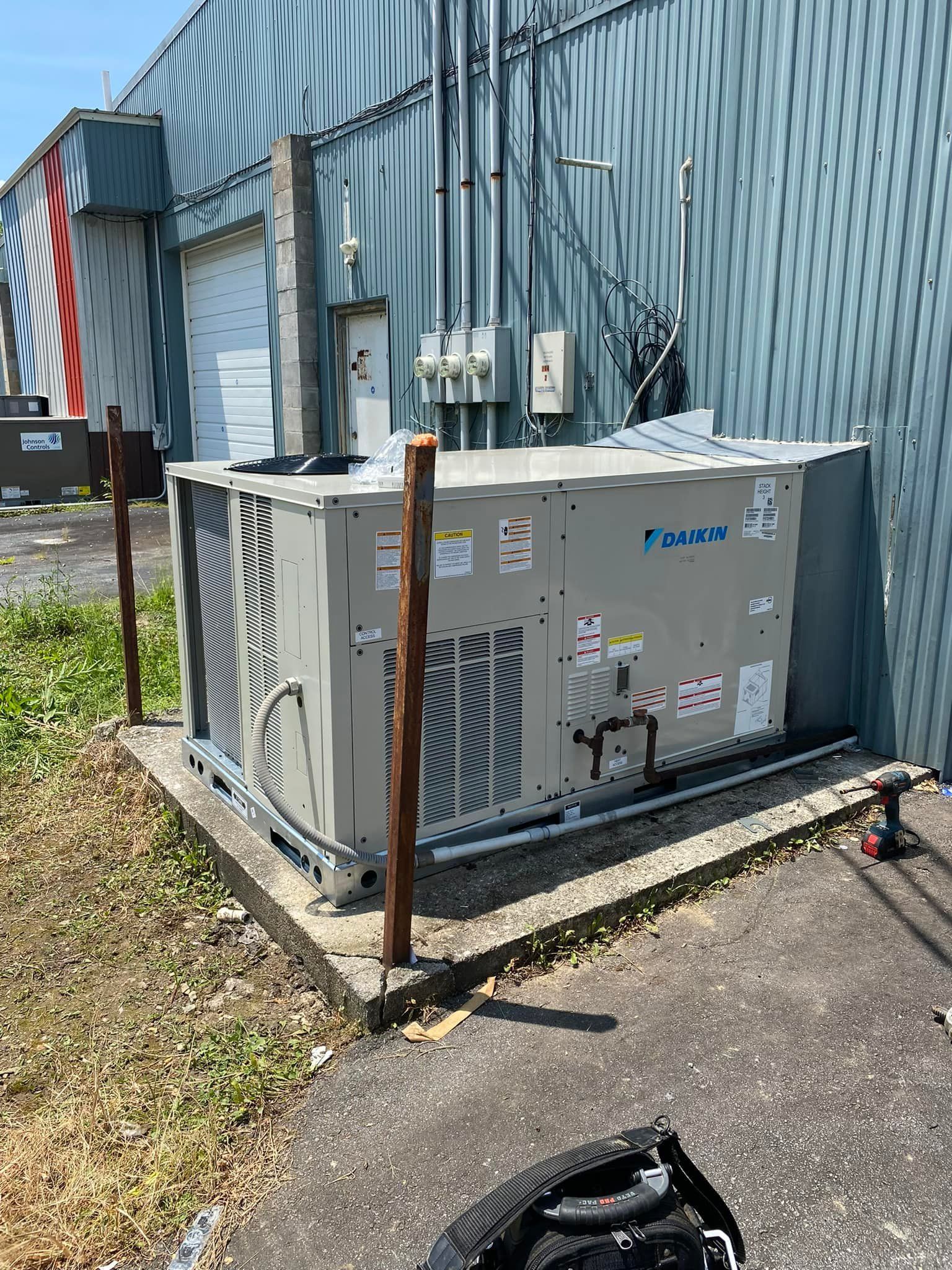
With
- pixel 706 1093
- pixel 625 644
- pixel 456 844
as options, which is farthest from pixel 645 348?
pixel 706 1093

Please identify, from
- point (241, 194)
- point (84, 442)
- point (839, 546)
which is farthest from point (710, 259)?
point (84, 442)

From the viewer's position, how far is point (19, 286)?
19422 mm

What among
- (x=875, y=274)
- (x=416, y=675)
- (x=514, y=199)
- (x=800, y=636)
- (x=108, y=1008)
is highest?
(x=514, y=199)

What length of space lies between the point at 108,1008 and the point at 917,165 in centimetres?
457

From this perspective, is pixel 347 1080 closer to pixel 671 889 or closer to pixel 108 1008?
pixel 108 1008

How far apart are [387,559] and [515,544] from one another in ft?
1.69

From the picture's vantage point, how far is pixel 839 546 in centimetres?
449

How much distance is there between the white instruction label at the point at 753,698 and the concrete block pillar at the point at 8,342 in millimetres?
23332

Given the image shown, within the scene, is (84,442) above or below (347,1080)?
above

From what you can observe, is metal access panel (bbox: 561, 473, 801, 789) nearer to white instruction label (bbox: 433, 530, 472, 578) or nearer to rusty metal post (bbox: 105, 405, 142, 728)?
white instruction label (bbox: 433, 530, 472, 578)

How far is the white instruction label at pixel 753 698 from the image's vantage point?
13.8ft

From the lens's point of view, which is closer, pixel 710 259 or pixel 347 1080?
pixel 347 1080

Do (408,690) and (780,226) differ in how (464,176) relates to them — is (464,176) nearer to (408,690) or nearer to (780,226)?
(780,226)

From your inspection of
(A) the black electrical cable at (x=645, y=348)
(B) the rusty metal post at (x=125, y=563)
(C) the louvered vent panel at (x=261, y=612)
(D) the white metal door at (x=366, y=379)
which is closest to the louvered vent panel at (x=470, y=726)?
(C) the louvered vent panel at (x=261, y=612)
